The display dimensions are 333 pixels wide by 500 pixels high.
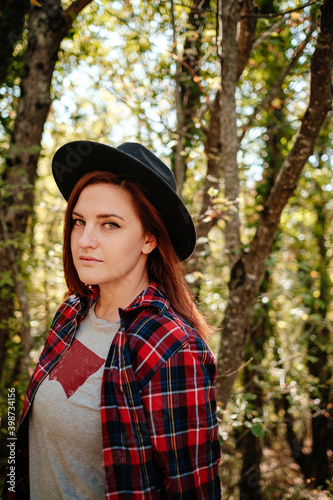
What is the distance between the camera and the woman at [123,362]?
1.15m

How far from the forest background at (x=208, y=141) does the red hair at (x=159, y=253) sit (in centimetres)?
124

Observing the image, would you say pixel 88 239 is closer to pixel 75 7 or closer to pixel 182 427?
pixel 182 427

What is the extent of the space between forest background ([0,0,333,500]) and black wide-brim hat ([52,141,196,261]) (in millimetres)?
1187

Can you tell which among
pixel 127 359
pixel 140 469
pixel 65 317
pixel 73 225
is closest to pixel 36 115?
pixel 73 225

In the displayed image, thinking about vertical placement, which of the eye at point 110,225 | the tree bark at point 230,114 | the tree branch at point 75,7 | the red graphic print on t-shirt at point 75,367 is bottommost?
the red graphic print on t-shirt at point 75,367

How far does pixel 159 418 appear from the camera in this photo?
1.14 meters

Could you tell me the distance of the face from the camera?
141cm

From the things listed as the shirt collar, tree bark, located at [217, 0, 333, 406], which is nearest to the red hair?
the shirt collar

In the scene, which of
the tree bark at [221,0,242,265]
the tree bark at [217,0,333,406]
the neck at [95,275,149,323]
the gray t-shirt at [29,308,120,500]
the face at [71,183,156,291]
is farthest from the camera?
the tree bark at [221,0,242,265]

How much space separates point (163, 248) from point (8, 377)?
340 cm

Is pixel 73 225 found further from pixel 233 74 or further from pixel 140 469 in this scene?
pixel 233 74

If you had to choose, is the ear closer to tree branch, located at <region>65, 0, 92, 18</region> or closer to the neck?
the neck

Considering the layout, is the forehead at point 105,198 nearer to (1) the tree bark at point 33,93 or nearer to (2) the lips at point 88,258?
(2) the lips at point 88,258

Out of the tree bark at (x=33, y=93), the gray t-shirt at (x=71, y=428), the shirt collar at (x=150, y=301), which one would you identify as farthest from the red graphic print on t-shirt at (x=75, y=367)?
the tree bark at (x=33, y=93)
